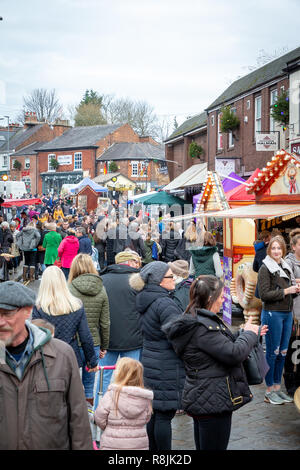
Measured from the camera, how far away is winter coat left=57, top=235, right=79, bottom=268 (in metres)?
13.9

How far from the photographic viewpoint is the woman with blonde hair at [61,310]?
5.61 metres

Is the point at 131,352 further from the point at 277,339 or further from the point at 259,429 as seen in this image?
the point at 277,339

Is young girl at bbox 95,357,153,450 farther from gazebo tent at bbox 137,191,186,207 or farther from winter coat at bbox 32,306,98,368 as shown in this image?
gazebo tent at bbox 137,191,186,207

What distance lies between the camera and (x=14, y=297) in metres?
3.18

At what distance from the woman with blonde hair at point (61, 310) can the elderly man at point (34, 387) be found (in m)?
2.35

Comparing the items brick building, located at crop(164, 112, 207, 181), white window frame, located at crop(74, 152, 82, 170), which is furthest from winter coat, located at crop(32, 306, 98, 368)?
white window frame, located at crop(74, 152, 82, 170)

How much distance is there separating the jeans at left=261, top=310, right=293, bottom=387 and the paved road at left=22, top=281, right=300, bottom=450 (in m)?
0.42

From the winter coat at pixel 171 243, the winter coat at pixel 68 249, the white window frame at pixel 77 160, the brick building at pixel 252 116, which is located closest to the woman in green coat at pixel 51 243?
the winter coat at pixel 68 249

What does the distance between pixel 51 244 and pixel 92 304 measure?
10539 mm

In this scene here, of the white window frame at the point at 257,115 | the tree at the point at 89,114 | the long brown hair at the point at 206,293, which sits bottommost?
the long brown hair at the point at 206,293

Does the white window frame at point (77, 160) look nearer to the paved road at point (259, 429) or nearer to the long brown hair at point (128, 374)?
the paved road at point (259, 429)

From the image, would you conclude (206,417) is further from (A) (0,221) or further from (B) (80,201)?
(B) (80,201)

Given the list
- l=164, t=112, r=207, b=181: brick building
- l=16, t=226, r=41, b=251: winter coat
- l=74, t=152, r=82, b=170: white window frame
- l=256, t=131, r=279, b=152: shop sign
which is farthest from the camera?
l=74, t=152, r=82, b=170: white window frame

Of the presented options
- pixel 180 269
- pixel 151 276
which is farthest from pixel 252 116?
pixel 151 276
